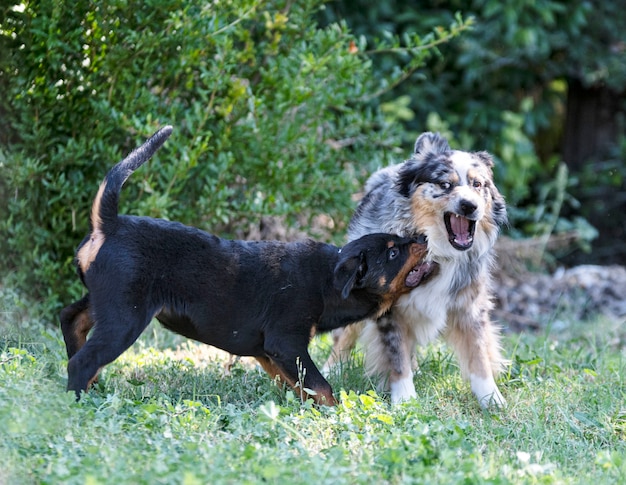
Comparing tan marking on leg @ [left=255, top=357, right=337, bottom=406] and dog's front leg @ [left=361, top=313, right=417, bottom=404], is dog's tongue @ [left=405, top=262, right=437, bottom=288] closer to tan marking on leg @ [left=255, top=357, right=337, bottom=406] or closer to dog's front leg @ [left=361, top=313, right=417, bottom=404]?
dog's front leg @ [left=361, top=313, right=417, bottom=404]

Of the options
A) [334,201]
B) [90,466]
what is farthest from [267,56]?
[90,466]

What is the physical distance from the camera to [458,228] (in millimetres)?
5332

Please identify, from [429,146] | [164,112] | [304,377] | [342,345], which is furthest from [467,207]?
Result: [164,112]

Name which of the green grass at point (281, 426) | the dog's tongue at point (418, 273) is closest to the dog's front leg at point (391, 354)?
the green grass at point (281, 426)

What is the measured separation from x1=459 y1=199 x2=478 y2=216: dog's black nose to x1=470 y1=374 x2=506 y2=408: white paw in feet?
3.45

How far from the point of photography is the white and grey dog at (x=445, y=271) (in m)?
5.27

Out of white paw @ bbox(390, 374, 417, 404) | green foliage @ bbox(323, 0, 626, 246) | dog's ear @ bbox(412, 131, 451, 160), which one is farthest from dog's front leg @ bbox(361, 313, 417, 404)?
green foliage @ bbox(323, 0, 626, 246)

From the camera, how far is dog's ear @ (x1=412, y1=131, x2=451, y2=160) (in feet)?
18.2

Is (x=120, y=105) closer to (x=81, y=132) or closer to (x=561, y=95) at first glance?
(x=81, y=132)

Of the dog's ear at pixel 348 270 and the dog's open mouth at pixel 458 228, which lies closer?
the dog's ear at pixel 348 270

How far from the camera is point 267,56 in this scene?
7.18 meters

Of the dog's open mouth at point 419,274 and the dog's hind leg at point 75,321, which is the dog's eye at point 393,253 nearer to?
the dog's open mouth at point 419,274

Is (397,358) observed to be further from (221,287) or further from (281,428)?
(281,428)

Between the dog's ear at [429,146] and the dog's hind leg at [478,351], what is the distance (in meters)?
1.02
